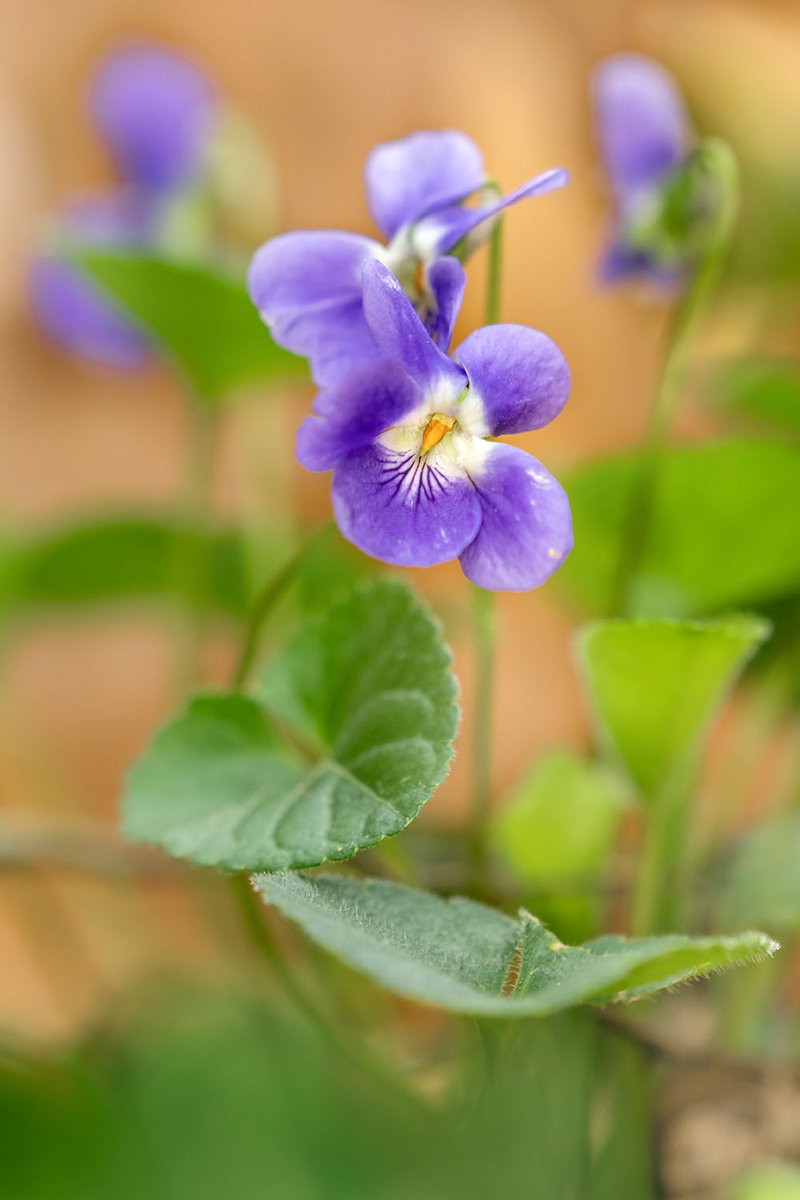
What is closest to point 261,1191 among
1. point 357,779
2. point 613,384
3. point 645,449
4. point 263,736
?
point 357,779

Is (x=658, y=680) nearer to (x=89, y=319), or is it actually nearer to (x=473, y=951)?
(x=473, y=951)

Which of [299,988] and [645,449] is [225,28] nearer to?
[645,449]

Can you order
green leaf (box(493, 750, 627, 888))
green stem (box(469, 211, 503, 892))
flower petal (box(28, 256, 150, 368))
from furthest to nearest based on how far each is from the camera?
1. flower petal (box(28, 256, 150, 368))
2. green leaf (box(493, 750, 627, 888))
3. green stem (box(469, 211, 503, 892))

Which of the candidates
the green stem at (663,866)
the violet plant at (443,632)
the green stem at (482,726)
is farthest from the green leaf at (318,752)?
the green stem at (663,866)

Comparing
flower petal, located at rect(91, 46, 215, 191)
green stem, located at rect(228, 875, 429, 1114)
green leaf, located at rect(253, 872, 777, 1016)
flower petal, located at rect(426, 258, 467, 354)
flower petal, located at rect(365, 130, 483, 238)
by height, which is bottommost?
green stem, located at rect(228, 875, 429, 1114)

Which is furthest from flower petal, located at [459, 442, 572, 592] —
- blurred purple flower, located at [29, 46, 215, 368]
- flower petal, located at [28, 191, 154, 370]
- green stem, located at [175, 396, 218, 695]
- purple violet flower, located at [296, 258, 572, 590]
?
flower petal, located at [28, 191, 154, 370]

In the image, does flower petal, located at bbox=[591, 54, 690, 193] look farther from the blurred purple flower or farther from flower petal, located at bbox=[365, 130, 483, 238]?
the blurred purple flower

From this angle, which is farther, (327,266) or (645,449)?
(645,449)
